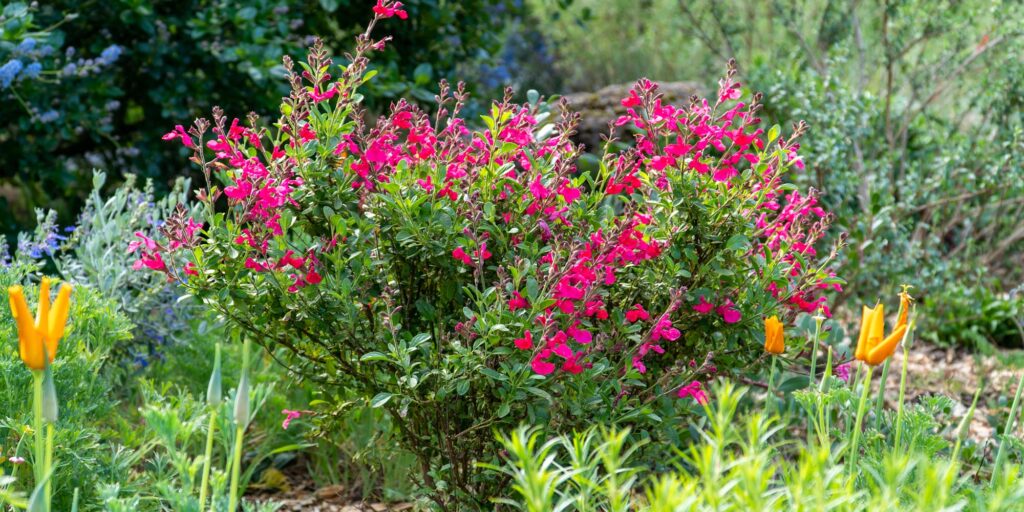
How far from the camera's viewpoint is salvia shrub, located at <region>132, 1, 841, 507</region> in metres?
2.13

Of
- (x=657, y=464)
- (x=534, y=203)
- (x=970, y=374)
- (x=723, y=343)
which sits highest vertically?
(x=534, y=203)

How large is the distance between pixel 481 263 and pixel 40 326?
835 mm

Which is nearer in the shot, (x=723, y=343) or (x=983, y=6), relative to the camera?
(x=723, y=343)

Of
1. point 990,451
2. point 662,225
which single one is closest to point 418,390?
point 662,225

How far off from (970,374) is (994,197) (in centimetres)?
91

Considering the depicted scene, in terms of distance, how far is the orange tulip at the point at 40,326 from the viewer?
1482 millimetres

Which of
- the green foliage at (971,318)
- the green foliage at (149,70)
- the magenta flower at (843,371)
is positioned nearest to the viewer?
the magenta flower at (843,371)

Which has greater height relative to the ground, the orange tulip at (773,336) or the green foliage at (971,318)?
the orange tulip at (773,336)

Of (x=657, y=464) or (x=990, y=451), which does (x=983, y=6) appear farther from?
(x=657, y=464)

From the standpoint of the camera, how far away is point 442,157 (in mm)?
2266

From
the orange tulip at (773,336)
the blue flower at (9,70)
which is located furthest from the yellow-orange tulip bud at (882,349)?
the blue flower at (9,70)

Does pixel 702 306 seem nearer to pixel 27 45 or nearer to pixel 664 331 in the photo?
pixel 664 331

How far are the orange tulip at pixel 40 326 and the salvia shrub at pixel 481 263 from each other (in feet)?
1.85

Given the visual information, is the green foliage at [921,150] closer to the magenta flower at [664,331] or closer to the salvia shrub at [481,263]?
the salvia shrub at [481,263]
